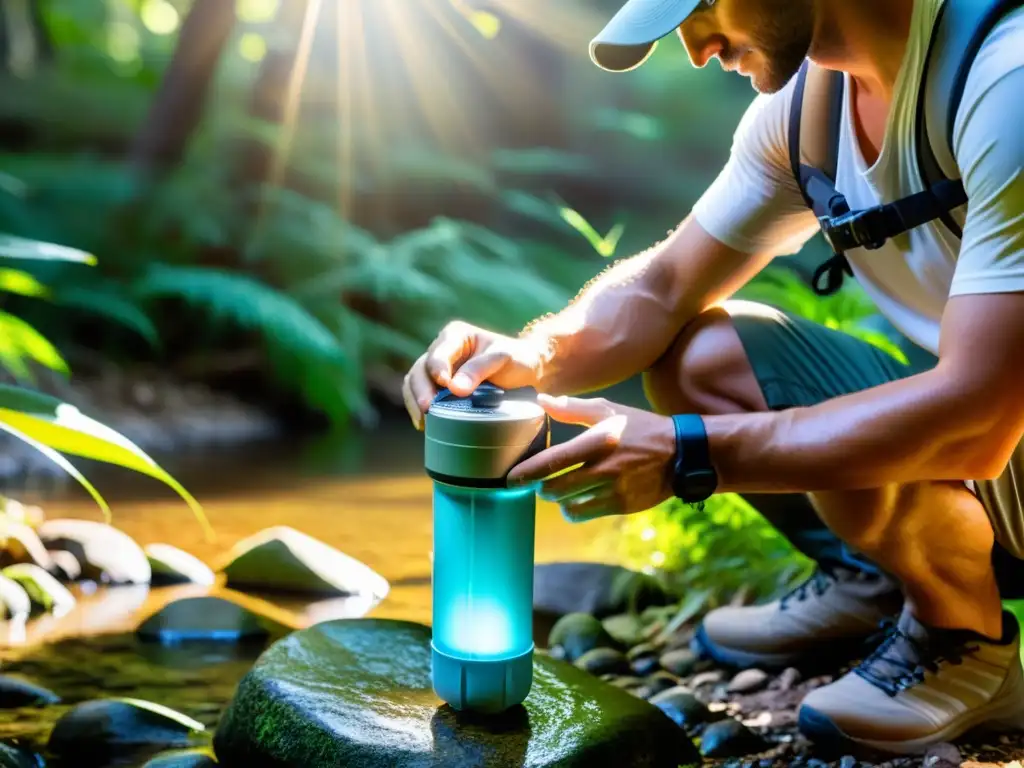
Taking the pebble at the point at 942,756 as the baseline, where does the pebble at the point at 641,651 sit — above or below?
below

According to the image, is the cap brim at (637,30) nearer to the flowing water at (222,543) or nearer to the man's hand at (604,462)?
the man's hand at (604,462)

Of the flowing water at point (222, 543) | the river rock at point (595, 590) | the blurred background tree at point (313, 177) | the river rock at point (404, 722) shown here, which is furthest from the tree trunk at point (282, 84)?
the river rock at point (404, 722)

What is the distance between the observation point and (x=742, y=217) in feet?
6.04

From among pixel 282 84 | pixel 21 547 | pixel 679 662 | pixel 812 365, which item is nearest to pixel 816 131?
pixel 812 365

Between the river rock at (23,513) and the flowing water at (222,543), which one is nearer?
the flowing water at (222,543)

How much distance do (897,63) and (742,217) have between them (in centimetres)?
40

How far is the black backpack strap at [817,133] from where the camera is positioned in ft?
5.40

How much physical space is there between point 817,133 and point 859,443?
0.55m

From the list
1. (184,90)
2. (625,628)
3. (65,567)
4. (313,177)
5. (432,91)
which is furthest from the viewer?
(432,91)

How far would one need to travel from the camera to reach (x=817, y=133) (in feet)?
5.51

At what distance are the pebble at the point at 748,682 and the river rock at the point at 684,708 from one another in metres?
0.13

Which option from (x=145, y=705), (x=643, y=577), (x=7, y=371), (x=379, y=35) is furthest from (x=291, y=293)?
(x=145, y=705)

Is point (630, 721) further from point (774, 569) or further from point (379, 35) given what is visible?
point (379, 35)

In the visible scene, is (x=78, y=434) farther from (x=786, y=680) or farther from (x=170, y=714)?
(x=786, y=680)
